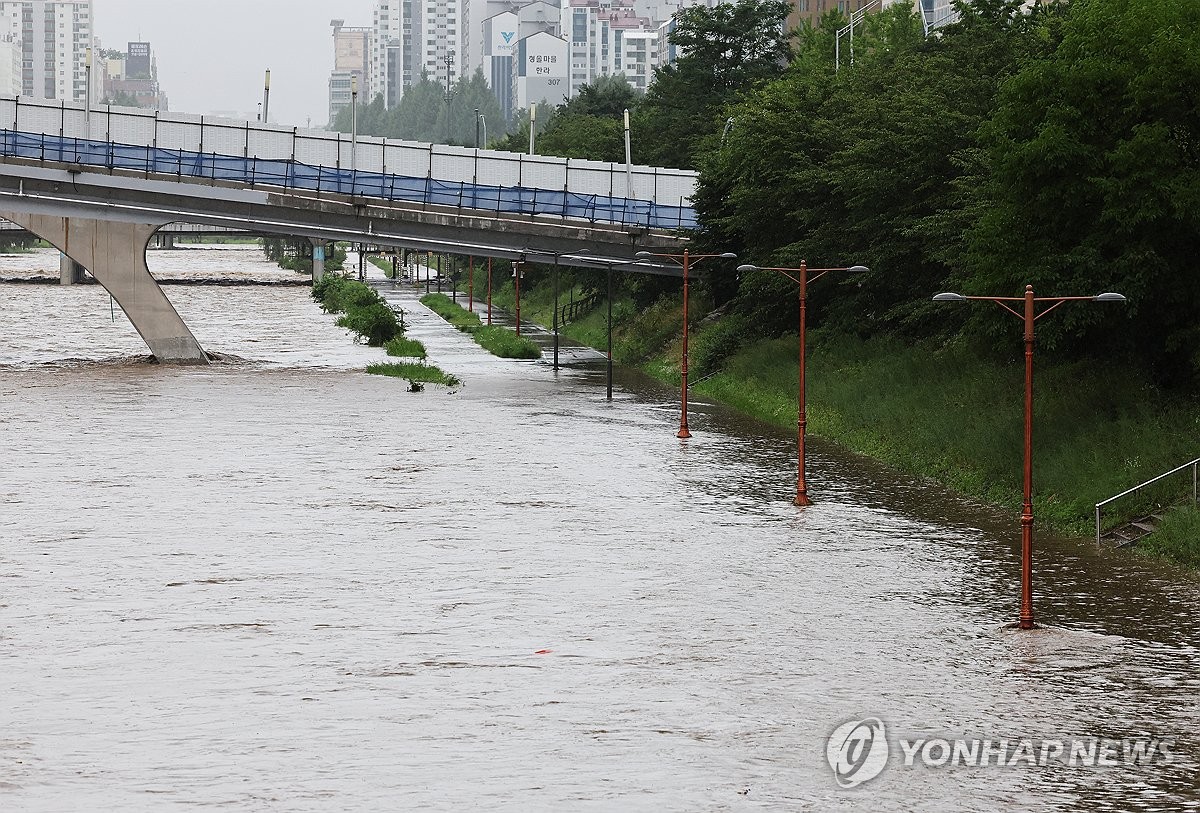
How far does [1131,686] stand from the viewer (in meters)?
25.8

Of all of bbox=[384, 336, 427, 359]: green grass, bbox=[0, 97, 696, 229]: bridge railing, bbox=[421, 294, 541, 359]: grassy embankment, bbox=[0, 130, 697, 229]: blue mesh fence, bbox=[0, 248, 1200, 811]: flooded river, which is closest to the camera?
bbox=[0, 248, 1200, 811]: flooded river

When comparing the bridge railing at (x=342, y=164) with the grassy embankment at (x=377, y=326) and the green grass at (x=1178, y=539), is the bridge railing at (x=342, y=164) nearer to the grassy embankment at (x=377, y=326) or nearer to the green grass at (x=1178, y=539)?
the grassy embankment at (x=377, y=326)

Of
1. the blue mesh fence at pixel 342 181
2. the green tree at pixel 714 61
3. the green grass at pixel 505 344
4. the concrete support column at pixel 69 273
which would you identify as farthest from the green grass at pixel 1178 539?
the concrete support column at pixel 69 273

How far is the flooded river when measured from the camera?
69.8ft

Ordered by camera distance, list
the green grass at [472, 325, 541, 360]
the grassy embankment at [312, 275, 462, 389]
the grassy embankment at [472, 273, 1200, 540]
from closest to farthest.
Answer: the grassy embankment at [472, 273, 1200, 540] < the grassy embankment at [312, 275, 462, 389] < the green grass at [472, 325, 541, 360]

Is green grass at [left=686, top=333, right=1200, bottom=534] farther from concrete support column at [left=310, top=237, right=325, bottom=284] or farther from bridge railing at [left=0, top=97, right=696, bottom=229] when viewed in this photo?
concrete support column at [left=310, top=237, right=325, bottom=284]

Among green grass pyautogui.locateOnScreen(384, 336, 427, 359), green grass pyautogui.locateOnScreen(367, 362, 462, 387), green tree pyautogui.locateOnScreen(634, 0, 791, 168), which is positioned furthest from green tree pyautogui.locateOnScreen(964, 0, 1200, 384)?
green tree pyautogui.locateOnScreen(634, 0, 791, 168)

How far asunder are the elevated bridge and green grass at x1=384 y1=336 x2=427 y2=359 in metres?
7.56

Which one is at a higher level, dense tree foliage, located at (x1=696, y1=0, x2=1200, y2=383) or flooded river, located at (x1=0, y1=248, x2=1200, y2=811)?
dense tree foliage, located at (x1=696, y1=0, x2=1200, y2=383)

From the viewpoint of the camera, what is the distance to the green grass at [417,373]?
76750 mm

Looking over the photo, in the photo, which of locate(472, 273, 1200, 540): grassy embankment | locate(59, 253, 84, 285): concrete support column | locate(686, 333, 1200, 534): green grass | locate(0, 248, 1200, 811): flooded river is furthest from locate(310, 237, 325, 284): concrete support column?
locate(0, 248, 1200, 811): flooded river

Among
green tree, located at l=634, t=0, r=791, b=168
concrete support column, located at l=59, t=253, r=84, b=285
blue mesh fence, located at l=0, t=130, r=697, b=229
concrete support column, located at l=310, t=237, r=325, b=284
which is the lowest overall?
concrete support column, located at l=59, t=253, r=84, b=285

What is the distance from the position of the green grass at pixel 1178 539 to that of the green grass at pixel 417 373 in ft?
141

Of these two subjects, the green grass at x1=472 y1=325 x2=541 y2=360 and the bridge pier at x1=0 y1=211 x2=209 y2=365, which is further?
the green grass at x1=472 y1=325 x2=541 y2=360
